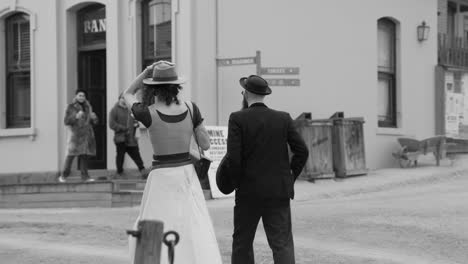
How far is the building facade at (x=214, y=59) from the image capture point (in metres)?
15.3

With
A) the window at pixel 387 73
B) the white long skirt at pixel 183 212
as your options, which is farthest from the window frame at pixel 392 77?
the white long skirt at pixel 183 212

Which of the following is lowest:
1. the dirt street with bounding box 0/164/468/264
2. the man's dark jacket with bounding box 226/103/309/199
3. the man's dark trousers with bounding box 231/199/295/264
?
the dirt street with bounding box 0/164/468/264

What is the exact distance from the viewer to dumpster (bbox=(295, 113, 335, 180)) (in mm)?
15055

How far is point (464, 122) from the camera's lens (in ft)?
65.6

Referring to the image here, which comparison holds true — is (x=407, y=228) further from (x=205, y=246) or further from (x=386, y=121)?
(x=386, y=121)

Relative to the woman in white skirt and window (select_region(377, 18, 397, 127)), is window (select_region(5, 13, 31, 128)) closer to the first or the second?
window (select_region(377, 18, 397, 127))

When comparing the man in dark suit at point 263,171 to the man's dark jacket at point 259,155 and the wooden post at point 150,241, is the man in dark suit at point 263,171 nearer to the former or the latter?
the man's dark jacket at point 259,155

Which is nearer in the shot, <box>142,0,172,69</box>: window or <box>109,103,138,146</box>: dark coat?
<box>109,103,138,146</box>: dark coat

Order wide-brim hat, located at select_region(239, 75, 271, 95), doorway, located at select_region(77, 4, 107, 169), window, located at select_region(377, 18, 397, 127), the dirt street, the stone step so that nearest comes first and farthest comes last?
1. wide-brim hat, located at select_region(239, 75, 271, 95)
2. the dirt street
3. the stone step
4. doorway, located at select_region(77, 4, 107, 169)
5. window, located at select_region(377, 18, 397, 127)

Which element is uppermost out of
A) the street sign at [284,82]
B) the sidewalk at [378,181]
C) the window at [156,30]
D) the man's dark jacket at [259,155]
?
the window at [156,30]

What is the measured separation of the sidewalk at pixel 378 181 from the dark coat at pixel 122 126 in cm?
332

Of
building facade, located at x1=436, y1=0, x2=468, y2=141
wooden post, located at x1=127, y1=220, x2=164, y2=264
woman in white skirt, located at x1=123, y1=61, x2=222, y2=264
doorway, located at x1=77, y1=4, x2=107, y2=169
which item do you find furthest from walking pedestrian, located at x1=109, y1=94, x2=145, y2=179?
wooden post, located at x1=127, y1=220, x2=164, y2=264

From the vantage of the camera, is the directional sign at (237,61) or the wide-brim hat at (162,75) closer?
the wide-brim hat at (162,75)

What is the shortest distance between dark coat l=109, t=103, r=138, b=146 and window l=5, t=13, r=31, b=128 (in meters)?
3.60
